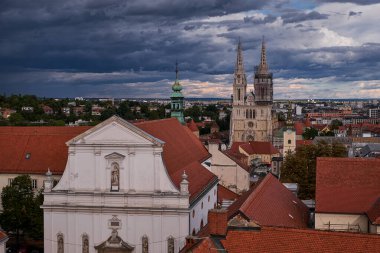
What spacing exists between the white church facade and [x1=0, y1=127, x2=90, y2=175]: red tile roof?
8662 mm

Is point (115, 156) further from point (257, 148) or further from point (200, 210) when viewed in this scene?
point (257, 148)

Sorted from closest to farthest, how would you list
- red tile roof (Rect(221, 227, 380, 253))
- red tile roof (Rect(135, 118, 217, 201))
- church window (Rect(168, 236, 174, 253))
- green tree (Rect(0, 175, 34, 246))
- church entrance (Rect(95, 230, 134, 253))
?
red tile roof (Rect(221, 227, 380, 253)), church window (Rect(168, 236, 174, 253)), church entrance (Rect(95, 230, 134, 253)), red tile roof (Rect(135, 118, 217, 201)), green tree (Rect(0, 175, 34, 246))

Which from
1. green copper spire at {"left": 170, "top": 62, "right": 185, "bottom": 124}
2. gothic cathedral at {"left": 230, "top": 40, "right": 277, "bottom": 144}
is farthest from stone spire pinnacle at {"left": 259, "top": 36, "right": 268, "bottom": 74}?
green copper spire at {"left": 170, "top": 62, "right": 185, "bottom": 124}

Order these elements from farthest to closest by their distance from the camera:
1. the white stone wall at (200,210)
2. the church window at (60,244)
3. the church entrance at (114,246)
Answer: the white stone wall at (200,210) → the church window at (60,244) → the church entrance at (114,246)

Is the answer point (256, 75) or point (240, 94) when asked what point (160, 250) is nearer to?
point (240, 94)

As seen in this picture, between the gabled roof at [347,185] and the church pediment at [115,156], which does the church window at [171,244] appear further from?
the gabled roof at [347,185]

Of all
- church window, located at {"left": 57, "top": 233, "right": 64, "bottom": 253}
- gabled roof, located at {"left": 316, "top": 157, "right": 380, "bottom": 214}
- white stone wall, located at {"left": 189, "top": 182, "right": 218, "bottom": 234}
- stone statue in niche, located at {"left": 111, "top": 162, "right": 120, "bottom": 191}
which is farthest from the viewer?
white stone wall, located at {"left": 189, "top": 182, "right": 218, "bottom": 234}

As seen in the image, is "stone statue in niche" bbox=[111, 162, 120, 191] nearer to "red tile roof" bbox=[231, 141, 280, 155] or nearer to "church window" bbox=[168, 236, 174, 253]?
"church window" bbox=[168, 236, 174, 253]

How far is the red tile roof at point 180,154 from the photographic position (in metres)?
39.7

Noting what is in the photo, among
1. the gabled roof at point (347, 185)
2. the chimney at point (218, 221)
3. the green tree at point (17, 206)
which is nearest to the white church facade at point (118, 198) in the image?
the green tree at point (17, 206)

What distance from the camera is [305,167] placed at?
5806 centimetres

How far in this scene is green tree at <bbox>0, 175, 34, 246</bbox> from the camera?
1700 inches

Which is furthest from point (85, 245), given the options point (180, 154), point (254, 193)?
point (254, 193)

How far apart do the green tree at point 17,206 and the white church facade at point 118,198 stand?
5.64 meters
